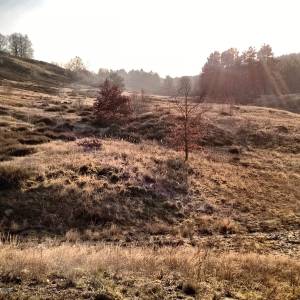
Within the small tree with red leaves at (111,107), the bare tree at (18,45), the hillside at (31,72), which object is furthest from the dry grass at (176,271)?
the bare tree at (18,45)

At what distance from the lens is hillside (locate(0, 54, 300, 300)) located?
959cm

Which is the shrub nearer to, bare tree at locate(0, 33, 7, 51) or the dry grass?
the dry grass

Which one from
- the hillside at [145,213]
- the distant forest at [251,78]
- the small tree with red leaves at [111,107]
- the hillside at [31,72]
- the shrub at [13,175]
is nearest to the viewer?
the hillside at [145,213]

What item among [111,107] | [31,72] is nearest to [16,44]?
[31,72]

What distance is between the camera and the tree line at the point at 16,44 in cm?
19050

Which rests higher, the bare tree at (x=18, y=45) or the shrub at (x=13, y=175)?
the bare tree at (x=18, y=45)

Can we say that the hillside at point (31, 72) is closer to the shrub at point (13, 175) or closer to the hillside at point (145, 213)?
the hillside at point (145, 213)

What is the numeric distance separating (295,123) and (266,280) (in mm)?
53431

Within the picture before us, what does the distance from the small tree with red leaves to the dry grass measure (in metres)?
43.7

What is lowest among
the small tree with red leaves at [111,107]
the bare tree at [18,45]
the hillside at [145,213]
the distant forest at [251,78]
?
the hillside at [145,213]

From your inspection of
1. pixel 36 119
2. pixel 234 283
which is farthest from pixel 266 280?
pixel 36 119

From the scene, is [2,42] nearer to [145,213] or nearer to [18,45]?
[18,45]

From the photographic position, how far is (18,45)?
19088 centimetres

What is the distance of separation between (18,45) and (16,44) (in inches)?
40.5
